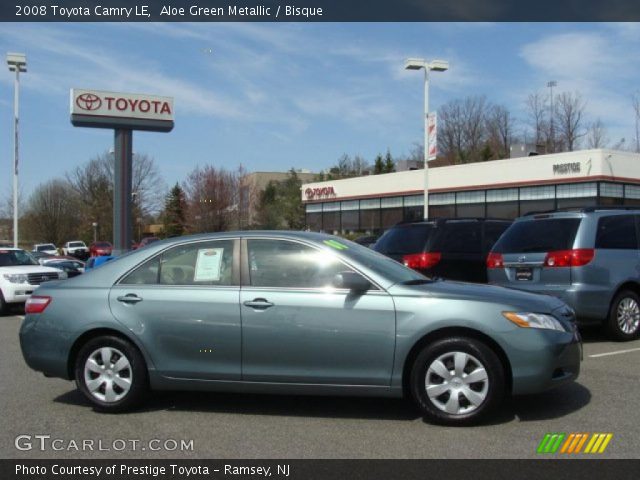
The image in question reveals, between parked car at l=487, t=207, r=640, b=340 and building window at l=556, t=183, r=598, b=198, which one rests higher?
building window at l=556, t=183, r=598, b=198

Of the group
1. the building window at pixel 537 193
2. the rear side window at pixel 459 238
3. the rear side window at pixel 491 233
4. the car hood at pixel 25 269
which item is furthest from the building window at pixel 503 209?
the car hood at pixel 25 269

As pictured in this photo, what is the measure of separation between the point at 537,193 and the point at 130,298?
32.8 meters

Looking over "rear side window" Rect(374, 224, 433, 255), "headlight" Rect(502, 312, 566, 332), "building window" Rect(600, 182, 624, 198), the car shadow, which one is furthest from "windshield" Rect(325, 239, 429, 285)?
"building window" Rect(600, 182, 624, 198)

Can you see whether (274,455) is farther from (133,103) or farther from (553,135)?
(553,135)

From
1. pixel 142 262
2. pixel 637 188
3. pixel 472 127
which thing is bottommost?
pixel 142 262

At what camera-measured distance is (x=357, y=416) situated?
5.57 metres

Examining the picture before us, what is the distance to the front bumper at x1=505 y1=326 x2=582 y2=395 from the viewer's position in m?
5.13

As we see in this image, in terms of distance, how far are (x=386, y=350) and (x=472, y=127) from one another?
75.4 metres

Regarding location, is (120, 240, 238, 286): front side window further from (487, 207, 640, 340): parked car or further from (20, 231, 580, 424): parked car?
(487, 207, 640, 340): parked car

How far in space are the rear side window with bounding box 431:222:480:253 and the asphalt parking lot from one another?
473cm

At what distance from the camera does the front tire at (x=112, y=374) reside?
18.6 feet

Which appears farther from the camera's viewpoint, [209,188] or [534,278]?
[209,188]

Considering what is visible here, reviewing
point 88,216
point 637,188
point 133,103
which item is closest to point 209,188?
point 133,103
